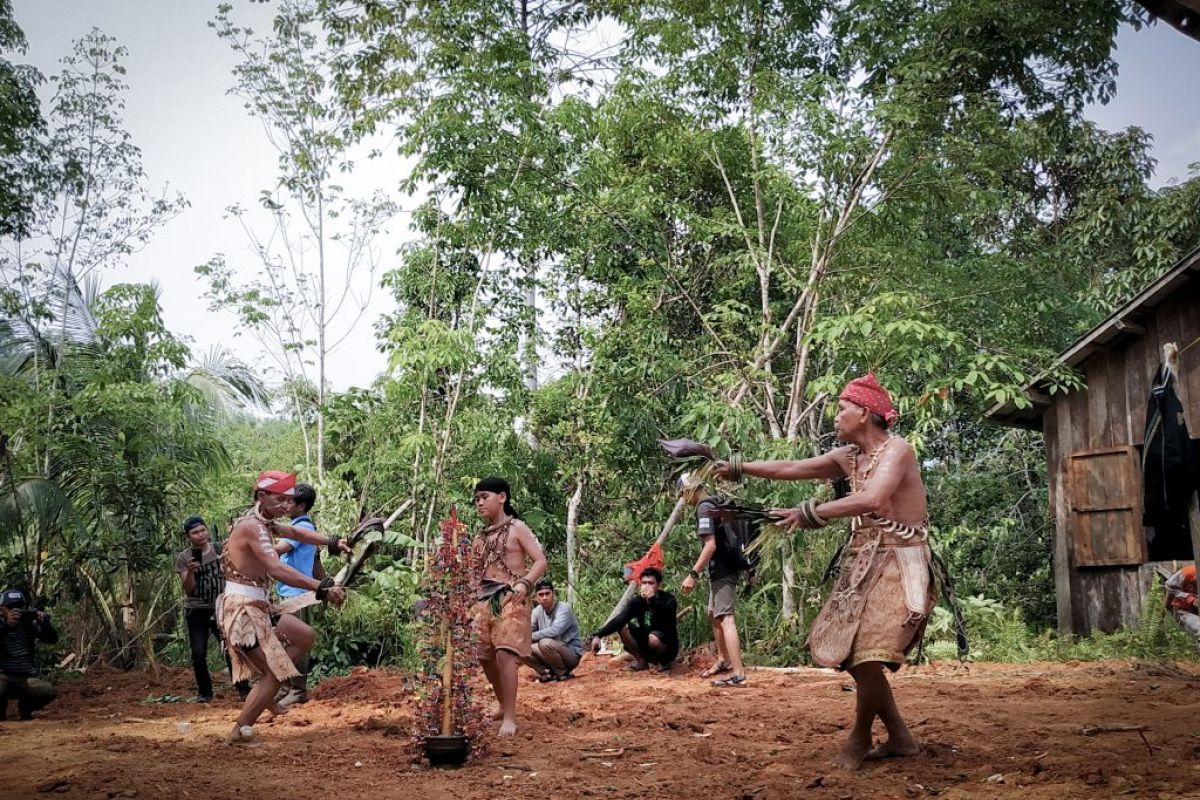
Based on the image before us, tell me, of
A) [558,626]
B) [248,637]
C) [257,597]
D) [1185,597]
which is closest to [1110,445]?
[1185,597]

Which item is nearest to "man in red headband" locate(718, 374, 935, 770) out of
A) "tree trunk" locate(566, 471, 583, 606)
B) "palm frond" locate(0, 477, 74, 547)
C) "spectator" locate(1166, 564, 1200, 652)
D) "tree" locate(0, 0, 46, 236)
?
"spectator" locate(1166, 564, 1200, 652)

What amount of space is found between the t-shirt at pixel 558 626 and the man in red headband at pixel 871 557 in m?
4.98

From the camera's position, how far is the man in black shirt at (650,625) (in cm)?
1027

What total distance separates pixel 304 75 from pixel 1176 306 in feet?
34.1

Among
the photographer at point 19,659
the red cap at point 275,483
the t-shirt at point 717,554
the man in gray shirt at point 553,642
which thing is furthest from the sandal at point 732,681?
the photographer at point 19,659

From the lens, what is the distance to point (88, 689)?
10500 millimetres

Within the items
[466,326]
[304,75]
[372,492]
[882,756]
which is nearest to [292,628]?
[882,756]

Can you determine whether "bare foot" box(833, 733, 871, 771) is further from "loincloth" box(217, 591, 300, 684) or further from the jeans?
the jeans

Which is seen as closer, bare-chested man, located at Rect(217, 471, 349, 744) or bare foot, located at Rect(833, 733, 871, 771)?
bare foot, located at Rect(833, 733, 871, 771)

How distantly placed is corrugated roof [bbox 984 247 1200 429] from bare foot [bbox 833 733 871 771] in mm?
6357

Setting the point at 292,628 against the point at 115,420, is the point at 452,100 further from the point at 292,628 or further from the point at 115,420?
the point at 292,628

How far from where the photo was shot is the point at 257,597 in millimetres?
6625

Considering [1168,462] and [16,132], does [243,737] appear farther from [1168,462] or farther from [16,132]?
[16,132]

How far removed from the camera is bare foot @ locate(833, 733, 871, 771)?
5.10m
